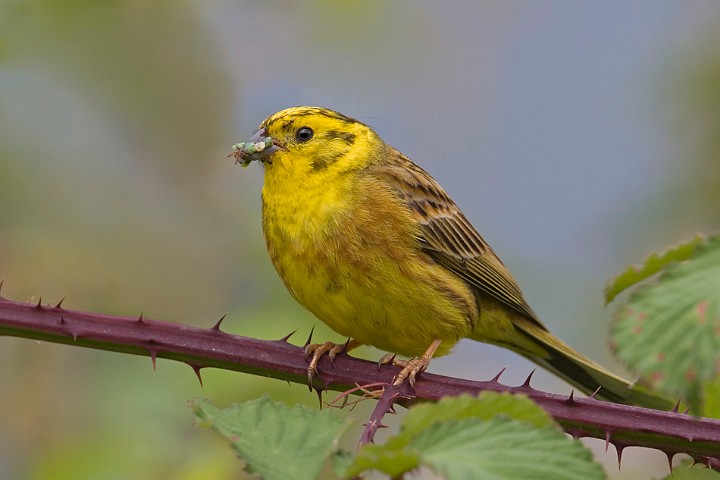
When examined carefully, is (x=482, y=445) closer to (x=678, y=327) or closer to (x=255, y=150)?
(x=678, y=327)

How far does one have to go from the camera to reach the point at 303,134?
14.8 ft

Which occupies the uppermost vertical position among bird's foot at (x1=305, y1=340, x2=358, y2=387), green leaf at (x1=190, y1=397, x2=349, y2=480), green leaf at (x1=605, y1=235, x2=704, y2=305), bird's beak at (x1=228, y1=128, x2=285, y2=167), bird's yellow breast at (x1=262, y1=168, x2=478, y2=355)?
bird's beak at (x1=228, y1=128, x2=285, y2=167)

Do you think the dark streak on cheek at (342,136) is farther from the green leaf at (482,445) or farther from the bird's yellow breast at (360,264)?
the green leaf at (482,445)

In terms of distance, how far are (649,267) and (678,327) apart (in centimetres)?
38

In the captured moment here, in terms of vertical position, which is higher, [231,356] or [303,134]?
[303,134]

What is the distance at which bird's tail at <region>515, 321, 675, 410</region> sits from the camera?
4.39 m

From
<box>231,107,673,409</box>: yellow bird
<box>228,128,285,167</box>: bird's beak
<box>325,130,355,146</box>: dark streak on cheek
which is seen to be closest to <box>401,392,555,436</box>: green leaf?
<box>231,107,673,409</box>: yellow bird

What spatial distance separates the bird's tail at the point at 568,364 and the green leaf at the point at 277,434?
265 cm

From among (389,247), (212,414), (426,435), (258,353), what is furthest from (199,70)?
(426,435)

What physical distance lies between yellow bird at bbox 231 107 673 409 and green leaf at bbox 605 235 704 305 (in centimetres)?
150

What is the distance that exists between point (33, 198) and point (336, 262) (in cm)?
180

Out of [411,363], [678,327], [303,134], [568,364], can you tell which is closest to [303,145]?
[303,134]

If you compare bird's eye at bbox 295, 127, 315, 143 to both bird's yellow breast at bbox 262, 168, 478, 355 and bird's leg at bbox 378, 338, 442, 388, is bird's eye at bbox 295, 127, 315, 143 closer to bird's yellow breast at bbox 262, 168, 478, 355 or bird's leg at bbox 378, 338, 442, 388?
bird's yellow breast at bbox 262, 168, 478, 355

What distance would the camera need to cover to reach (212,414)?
1934 millimetres
